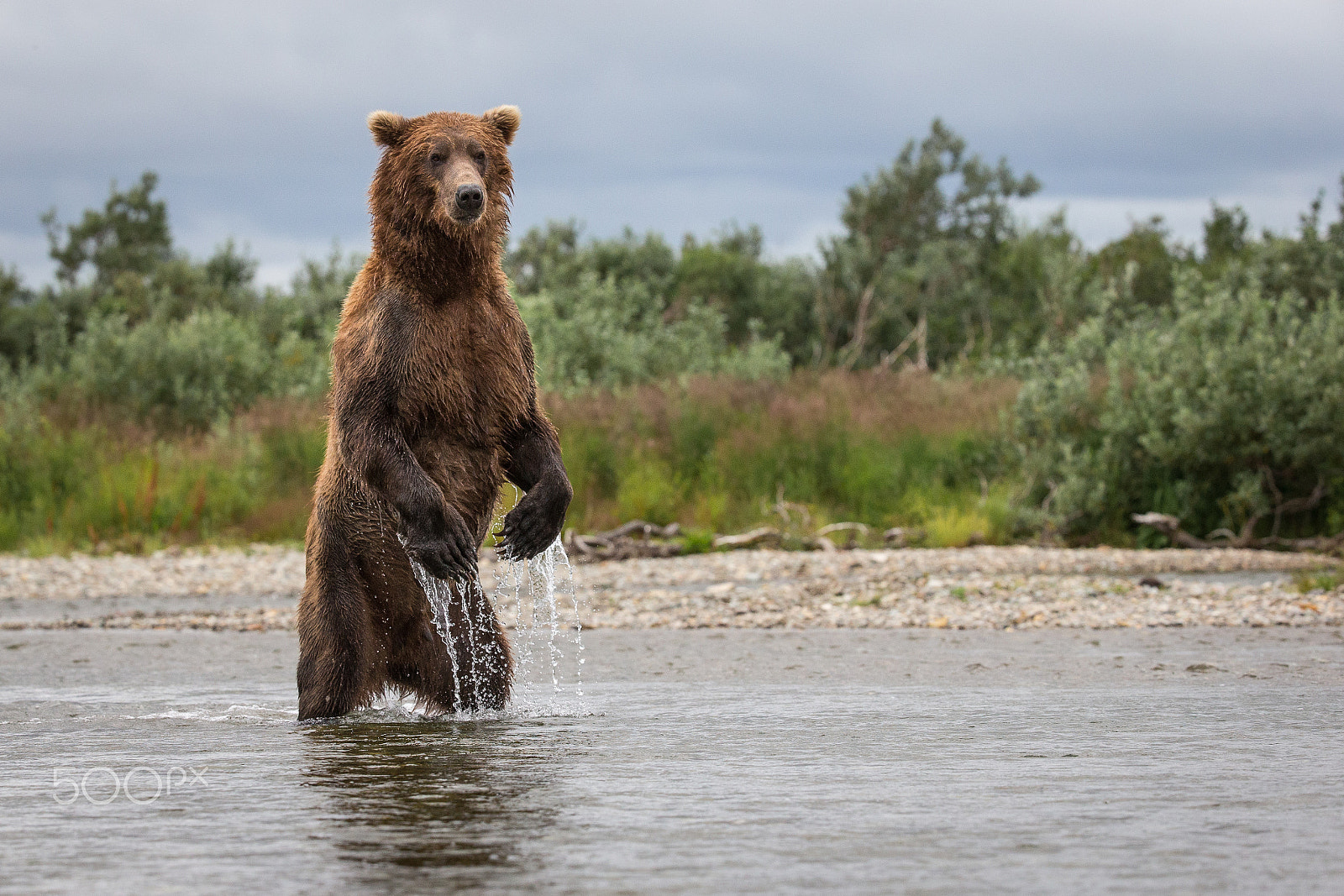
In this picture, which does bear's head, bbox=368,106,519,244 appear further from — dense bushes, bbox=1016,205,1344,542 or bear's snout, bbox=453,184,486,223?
dense bushes, bbox=1016,205,1344,542

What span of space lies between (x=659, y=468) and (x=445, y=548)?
39.7 ft

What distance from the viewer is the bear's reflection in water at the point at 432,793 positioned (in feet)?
11.2

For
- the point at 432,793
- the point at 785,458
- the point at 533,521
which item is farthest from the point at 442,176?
the point at 785,458

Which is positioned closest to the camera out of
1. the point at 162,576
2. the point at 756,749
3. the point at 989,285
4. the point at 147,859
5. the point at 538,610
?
the point at 147,859

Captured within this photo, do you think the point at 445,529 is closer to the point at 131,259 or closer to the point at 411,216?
the point at 411,216

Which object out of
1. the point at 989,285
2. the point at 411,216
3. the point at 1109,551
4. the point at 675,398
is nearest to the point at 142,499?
the point at 675,398

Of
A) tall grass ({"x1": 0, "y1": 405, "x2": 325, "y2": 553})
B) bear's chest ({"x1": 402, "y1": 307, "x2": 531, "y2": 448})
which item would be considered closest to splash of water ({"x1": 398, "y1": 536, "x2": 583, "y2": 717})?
bear's chest ({"x1": 402, "y1": 307, "x2": 531, "y2": 448})

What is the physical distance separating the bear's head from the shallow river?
6.13 ft

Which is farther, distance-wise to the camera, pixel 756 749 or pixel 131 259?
pixel 131 259

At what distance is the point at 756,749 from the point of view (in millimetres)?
4957

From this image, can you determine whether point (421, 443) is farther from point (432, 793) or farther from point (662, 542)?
point (662, 542)

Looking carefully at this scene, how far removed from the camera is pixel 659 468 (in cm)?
1727

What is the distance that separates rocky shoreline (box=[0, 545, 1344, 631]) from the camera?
10.0 meters

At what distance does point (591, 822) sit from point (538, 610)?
27.6 ft
